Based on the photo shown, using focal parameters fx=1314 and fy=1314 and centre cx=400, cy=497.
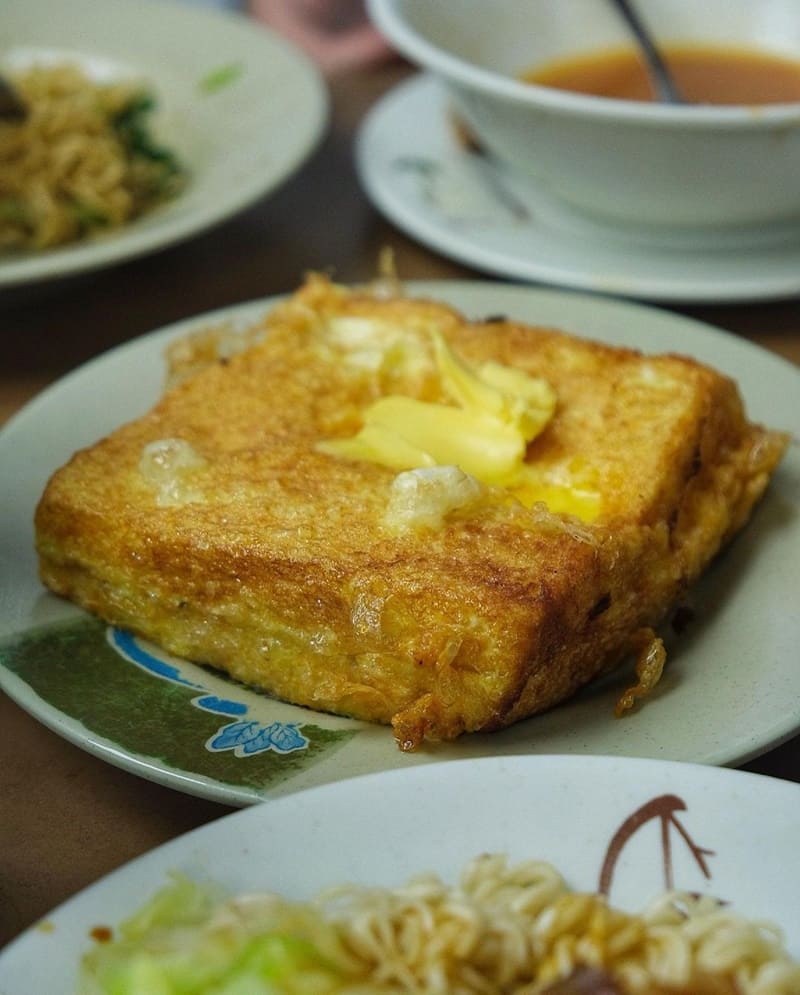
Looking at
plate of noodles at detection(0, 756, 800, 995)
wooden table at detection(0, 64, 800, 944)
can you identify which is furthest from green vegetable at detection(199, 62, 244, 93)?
plate of noodles at detection(0, 756, 800, 995)

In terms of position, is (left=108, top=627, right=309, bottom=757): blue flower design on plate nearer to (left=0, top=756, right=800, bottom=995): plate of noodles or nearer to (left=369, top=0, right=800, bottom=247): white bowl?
(left=0, top=756, right=800, bottom=995): plate of noodles

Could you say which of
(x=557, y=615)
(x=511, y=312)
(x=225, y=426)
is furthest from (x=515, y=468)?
(x=511, y=312)

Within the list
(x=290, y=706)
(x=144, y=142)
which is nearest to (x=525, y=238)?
(x=144, y=142)

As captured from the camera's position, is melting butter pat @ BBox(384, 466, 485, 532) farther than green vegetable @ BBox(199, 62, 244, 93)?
No

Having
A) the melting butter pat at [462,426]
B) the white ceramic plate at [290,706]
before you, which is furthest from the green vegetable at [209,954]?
the melting butter pat at [462,426]

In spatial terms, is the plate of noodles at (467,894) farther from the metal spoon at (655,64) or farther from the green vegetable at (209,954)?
the metal spoon at (655,64)

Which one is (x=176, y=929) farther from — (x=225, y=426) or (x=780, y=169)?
(x=780, y=169)

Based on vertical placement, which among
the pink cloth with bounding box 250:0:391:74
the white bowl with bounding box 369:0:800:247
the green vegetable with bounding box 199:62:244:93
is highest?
the white bowl with bounding box 369:0:800:247

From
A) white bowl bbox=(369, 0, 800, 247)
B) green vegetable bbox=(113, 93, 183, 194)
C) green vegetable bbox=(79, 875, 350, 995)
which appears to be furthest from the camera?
green vegetable bbox=(113, 93, 183, 194)
